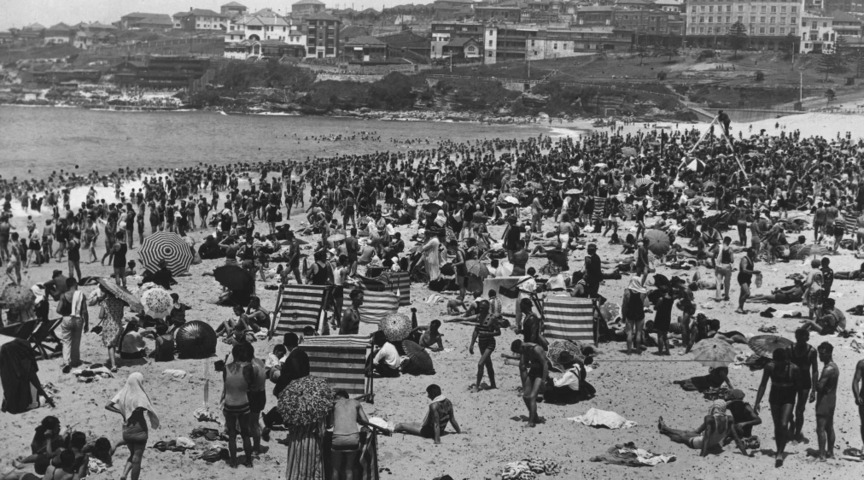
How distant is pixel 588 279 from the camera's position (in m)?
13.0

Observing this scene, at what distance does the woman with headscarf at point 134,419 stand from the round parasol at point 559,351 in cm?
471

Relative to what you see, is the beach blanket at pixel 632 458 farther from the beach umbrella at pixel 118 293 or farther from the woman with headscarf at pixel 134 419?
the beach umbrella at pixel 118 293

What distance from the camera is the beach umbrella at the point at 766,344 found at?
10.9 metres

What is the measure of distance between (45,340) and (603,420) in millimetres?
6754

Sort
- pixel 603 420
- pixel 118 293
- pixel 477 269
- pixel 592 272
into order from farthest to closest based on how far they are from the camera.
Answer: pixel 477 269
pixel 592 272
pixel 118 293
pixel 603 420

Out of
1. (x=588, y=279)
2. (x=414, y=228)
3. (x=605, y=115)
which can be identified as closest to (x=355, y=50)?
(x=605, y=115)

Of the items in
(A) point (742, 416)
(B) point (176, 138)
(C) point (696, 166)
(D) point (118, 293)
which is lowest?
(A) point (742, 416)

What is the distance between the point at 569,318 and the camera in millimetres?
12273

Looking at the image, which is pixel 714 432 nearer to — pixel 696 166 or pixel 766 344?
pixel 766 344

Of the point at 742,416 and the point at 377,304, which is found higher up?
the point at 377,304

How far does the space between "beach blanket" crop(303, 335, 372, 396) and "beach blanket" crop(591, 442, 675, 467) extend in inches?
100

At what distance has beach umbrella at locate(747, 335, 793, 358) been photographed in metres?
10.9

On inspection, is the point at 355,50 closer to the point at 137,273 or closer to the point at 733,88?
the point at 733,88

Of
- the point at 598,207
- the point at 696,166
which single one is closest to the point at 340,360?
the point at 598,207
